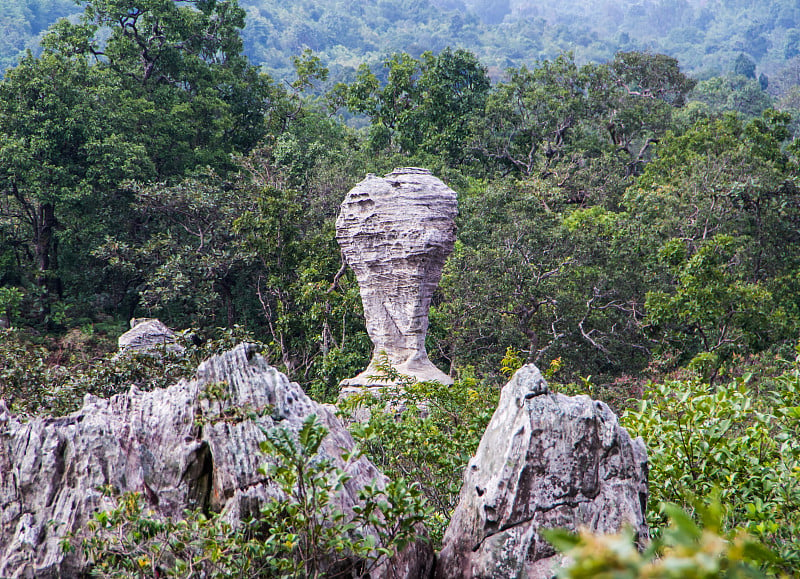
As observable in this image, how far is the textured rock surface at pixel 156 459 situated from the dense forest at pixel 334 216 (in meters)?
3.30

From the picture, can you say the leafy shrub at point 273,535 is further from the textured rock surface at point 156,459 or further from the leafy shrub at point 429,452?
the leafy shrub at point 429,452

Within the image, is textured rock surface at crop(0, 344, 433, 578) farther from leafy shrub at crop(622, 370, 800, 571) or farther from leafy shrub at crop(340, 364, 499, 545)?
leafy shrub at crop(622, 370, 800, 571)

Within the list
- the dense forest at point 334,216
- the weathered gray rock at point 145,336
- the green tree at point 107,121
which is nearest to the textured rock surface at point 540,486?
the dense forest at point 334,216

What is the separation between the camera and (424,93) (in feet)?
79.8

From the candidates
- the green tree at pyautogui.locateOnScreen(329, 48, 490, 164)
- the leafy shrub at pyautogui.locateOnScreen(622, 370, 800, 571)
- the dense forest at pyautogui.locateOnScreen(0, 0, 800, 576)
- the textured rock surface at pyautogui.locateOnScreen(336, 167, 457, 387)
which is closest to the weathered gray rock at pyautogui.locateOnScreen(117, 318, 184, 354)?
the dense forest at pyautogui.locateOnScreen(0, 0, 800, 576)

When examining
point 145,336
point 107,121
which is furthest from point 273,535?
point 107,121

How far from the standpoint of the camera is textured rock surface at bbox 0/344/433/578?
480cm

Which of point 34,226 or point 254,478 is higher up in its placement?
point 34,226

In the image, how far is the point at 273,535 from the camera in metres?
4.07

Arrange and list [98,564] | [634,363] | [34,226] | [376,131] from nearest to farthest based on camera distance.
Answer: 1. [98,564]
2. [634,363]
3. [34,226]
4. [376,131]

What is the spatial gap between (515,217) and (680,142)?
7316 millimetres

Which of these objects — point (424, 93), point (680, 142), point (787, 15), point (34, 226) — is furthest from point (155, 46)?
point (787, 15)

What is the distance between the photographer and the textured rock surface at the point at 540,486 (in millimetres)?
4715

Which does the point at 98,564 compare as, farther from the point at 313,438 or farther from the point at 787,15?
the point at 787,15
